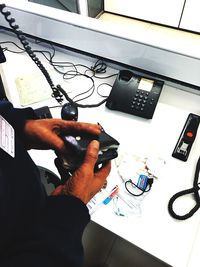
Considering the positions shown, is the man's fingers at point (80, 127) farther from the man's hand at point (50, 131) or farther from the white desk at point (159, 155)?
the white desk at point (159, 155)

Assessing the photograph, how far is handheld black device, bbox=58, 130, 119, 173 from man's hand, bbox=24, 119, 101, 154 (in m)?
0.02

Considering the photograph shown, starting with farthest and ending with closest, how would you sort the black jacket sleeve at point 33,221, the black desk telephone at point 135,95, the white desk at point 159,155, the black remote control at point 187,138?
the black desk telephone at point 135,95 < the black remote control at point 187,138 < the white desk at point 159,155 < the black jacket sleeve at point 33,221

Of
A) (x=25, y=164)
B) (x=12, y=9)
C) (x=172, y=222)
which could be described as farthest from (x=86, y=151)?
(x=12, y=9)

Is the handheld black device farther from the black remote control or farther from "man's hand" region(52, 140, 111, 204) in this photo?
the black remote control

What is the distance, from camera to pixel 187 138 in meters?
0.92

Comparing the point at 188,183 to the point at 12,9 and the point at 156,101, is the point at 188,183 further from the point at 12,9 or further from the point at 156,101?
the point at 12,9

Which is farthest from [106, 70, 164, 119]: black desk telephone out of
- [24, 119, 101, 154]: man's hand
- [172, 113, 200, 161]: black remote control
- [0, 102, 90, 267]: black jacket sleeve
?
[0, 102, 90, 267]: black jacket sleeve

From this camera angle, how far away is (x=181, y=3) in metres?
2.65

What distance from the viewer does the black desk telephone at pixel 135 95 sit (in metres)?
1.01

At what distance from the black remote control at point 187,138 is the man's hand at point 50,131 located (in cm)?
27

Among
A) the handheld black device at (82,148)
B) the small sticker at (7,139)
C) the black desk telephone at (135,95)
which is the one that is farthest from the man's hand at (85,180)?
the black desk telephone at (135,95)

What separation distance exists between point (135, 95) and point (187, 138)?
A: 0.24 metres

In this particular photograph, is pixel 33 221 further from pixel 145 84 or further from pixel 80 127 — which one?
pixel 145 84

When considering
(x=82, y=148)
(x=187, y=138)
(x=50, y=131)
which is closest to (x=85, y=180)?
(x=82, y=148)
